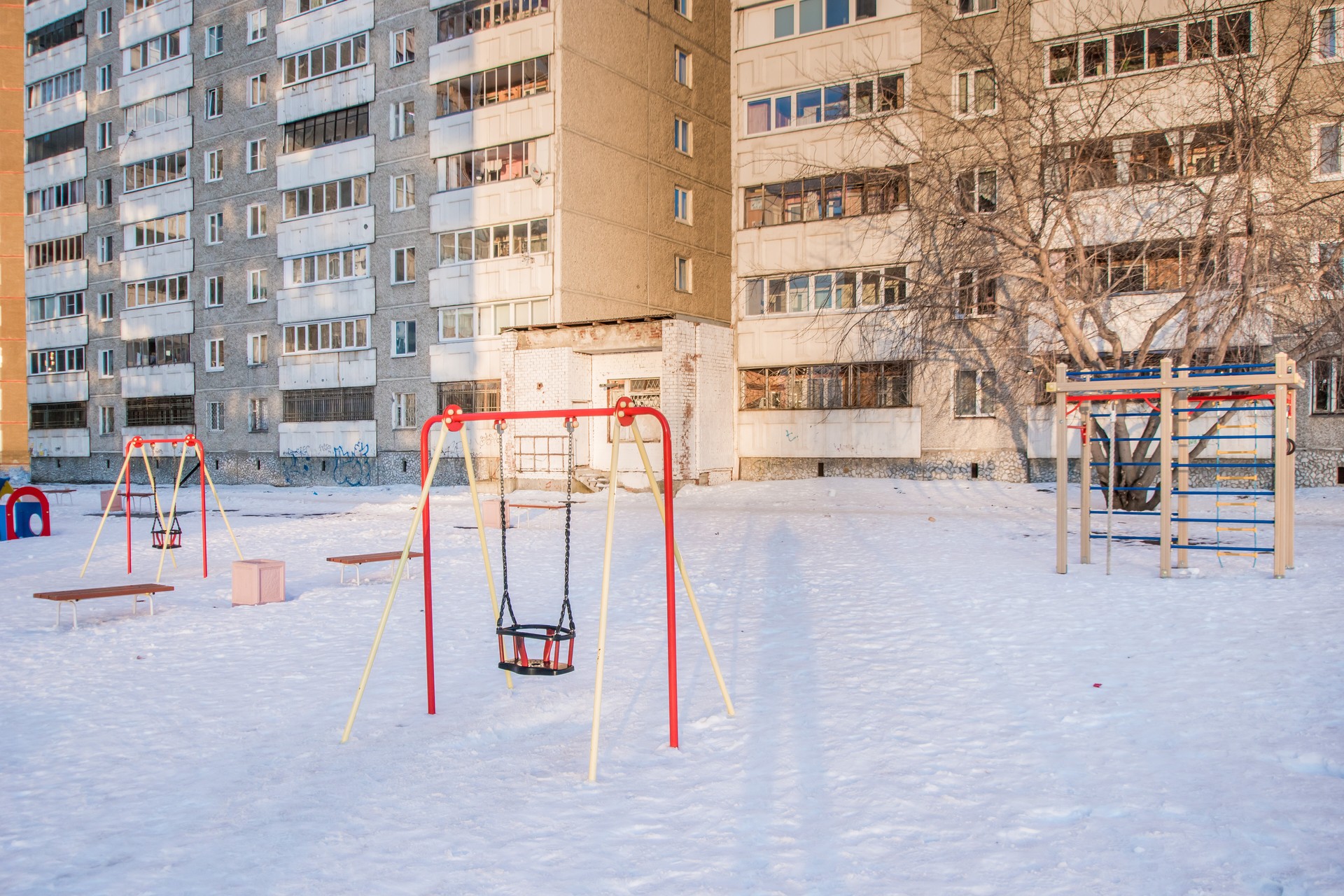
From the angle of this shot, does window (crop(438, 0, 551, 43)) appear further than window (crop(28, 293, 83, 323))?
No

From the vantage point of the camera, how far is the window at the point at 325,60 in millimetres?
37188

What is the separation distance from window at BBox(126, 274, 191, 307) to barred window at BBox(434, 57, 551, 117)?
16941 mm

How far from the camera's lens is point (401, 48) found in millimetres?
35906

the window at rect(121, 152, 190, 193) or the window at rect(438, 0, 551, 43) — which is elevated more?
the window at rect(438, 0, 551, 43)

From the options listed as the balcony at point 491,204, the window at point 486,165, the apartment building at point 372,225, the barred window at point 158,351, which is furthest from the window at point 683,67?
the barred window at point 158,351

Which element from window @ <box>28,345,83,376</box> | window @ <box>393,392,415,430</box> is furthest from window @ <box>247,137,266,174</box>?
window @ <box>28,345,83,376</box>

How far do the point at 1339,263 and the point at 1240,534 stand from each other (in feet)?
15.8

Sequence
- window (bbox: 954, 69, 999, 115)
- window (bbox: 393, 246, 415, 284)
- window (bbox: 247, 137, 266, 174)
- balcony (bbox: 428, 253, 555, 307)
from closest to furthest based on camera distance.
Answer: window (bbox: 954, 69, 999, 115) < balcony (bbox: 428, 253, 555, 307) < window (bbox: 393, 246, 415, 284) < window (bbox: 247, 137, 266, 174)

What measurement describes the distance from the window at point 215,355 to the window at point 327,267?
5.27 m

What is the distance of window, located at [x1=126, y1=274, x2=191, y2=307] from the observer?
144 feet

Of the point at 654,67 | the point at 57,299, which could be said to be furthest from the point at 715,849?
the point at 57,299

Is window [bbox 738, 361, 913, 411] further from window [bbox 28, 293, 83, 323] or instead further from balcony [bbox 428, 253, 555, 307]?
window [bbox 28, 293, 83, 323]

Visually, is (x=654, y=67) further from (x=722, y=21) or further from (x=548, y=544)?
(x=548, y=544)

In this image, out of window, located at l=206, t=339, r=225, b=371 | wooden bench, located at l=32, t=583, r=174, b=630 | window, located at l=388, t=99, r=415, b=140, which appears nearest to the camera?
wooden bench, located at l=32, t=583, r=174, b=630
